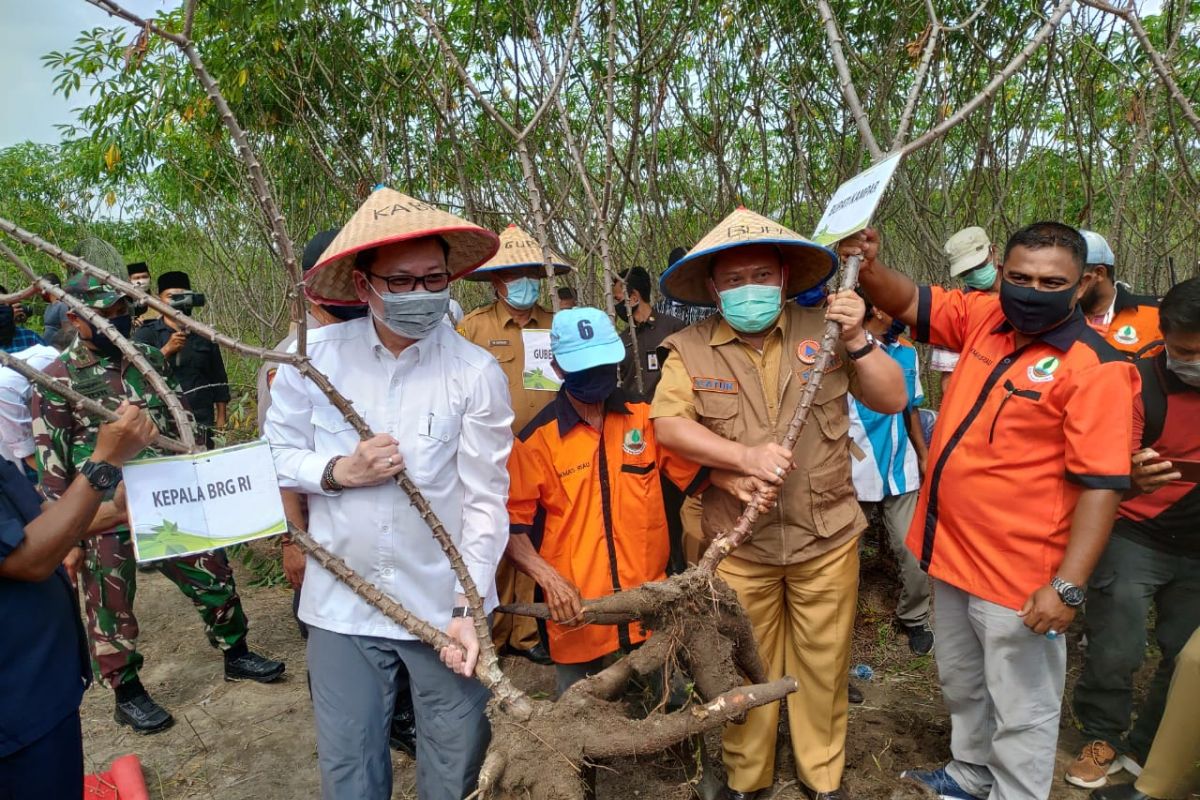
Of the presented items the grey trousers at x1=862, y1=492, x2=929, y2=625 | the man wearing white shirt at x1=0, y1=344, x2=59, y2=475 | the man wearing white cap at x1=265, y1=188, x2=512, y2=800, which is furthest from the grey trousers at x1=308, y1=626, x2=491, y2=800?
the grey trousers at x1=862, y1=492, x2=929, y2=625

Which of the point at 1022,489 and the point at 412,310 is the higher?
the point at 412,310

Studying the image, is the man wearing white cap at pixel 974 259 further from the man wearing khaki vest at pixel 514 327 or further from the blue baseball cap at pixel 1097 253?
the man wearing khaki vest at pixel 514 327

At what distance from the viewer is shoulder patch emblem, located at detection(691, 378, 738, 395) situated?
7.84 feet

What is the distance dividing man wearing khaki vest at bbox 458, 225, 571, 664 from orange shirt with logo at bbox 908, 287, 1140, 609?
6.02 feet

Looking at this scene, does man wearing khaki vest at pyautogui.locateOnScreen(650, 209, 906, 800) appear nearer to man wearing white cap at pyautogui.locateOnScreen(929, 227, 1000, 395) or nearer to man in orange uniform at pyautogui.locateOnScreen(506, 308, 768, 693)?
man in orange uniform at pyautogui.locateOnScreen(506, 308, 768, 693)

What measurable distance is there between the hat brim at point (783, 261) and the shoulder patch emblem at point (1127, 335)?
1.52 m

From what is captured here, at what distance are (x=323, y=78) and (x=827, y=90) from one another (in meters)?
3.89

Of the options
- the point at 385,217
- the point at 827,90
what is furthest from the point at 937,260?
the point at 385,217

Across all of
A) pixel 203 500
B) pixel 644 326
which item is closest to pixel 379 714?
pixel 203 500

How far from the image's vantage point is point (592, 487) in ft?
A: 8.20

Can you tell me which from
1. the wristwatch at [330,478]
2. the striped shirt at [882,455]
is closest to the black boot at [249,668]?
the wristwatch at [330,478]

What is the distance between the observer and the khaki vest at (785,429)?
7.73 feet

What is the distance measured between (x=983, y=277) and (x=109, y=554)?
4579 mm

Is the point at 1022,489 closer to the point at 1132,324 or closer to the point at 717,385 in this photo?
the point at 717,385
